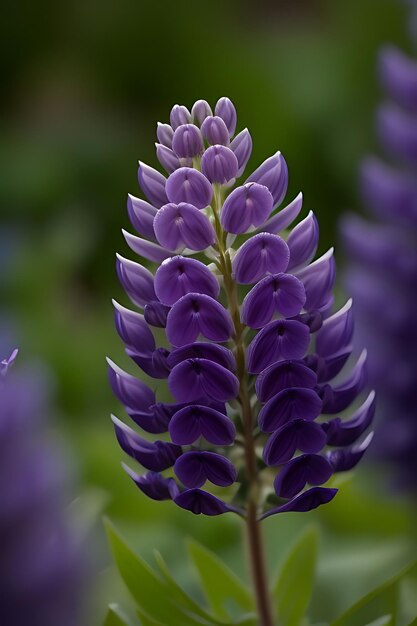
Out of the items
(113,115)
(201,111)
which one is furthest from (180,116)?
(113,115)

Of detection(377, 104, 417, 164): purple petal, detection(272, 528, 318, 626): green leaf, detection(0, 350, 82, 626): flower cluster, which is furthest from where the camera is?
detection(377, 104, 417, 164): purple petal

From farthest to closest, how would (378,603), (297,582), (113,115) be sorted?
(113,115) < (378,603) < (297,582)

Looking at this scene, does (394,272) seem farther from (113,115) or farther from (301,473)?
(113,115)

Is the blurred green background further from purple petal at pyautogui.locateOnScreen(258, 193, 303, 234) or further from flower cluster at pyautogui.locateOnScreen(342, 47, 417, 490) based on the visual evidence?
purple petal at pyautogui.locateOnScreen(258, 193, 303, 234)

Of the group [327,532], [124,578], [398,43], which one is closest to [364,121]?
[398,43]

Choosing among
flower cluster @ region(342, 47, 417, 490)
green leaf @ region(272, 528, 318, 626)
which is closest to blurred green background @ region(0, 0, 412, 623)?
flower cluster @ region(342, 47, 417, 490)
